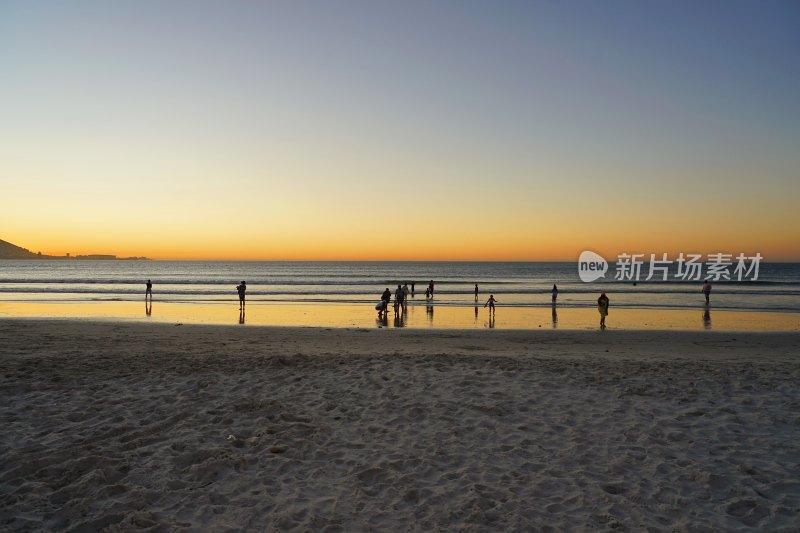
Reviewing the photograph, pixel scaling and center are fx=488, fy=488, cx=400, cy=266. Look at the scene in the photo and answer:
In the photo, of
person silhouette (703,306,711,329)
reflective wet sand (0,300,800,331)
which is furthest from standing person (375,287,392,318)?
person silhouette (703,306,711,329)

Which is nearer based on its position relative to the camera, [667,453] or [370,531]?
[370,531]

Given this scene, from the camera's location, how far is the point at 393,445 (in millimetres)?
6469

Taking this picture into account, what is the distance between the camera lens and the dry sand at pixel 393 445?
193 inches

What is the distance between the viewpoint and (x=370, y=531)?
183 inches

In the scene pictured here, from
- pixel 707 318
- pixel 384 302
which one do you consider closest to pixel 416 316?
pixel 384 302

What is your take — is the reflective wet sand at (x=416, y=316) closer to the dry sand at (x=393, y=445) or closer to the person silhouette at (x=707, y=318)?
the person silhouette at (x=707, y=318)

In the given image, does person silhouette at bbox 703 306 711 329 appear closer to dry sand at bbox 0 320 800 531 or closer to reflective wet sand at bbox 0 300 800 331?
reflective wet sand at bbox 0 300 800 331

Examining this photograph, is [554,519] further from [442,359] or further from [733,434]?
[442,359]

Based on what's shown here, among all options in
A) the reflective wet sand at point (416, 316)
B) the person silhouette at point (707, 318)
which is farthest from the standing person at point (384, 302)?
the person silhouette at point (707, 318)

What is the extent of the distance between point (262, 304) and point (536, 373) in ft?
88.1

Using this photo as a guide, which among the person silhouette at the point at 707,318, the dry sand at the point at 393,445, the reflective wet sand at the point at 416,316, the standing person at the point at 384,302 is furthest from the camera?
the standing person at the point at 384,302

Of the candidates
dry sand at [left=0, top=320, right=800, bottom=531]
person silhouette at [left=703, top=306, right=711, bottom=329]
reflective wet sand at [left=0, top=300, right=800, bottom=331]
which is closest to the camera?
dry sand at [left=0, top=320, right=800, bottom=531]

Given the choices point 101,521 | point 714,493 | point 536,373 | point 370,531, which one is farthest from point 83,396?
point 714,493

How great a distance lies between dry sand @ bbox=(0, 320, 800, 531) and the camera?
16.1ft
